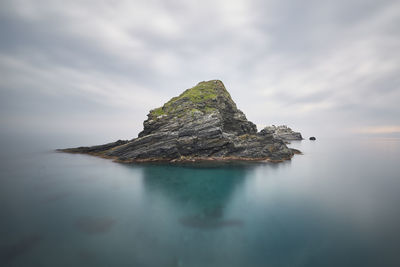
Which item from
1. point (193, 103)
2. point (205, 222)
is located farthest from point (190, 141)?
point (205, 222)

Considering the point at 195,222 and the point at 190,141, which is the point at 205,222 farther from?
the point at 190,141

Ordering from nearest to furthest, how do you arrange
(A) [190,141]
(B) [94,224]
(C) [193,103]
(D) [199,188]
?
(B) [94,224] → (D) [199,188] → (A) [190,141] → (C) [193,103]

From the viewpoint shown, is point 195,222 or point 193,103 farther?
point 193,103

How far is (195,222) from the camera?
15.5m

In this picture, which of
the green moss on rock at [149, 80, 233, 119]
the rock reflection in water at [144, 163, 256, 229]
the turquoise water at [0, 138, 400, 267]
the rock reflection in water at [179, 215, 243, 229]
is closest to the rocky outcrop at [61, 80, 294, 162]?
the green moss on rock at [149, 80, 233, 119]

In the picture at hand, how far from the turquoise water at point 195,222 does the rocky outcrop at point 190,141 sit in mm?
16096

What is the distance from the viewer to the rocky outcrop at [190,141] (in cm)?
4475

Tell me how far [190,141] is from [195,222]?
31.0 m

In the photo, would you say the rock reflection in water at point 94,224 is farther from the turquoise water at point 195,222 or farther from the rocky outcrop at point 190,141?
the rocky outcrop at point 190,141

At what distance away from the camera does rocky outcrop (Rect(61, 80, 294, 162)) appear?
4475 cm

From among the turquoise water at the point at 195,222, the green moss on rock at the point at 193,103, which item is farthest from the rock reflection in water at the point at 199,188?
the green moss on rock at the point at 193,103

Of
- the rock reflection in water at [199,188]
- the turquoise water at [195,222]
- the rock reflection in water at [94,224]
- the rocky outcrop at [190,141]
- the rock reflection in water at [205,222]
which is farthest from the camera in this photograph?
the rocky outcrop at [190,141]

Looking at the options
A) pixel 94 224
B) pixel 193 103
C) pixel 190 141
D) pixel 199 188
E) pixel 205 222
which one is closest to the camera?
pixel 94 224

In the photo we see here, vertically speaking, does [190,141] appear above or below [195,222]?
above
